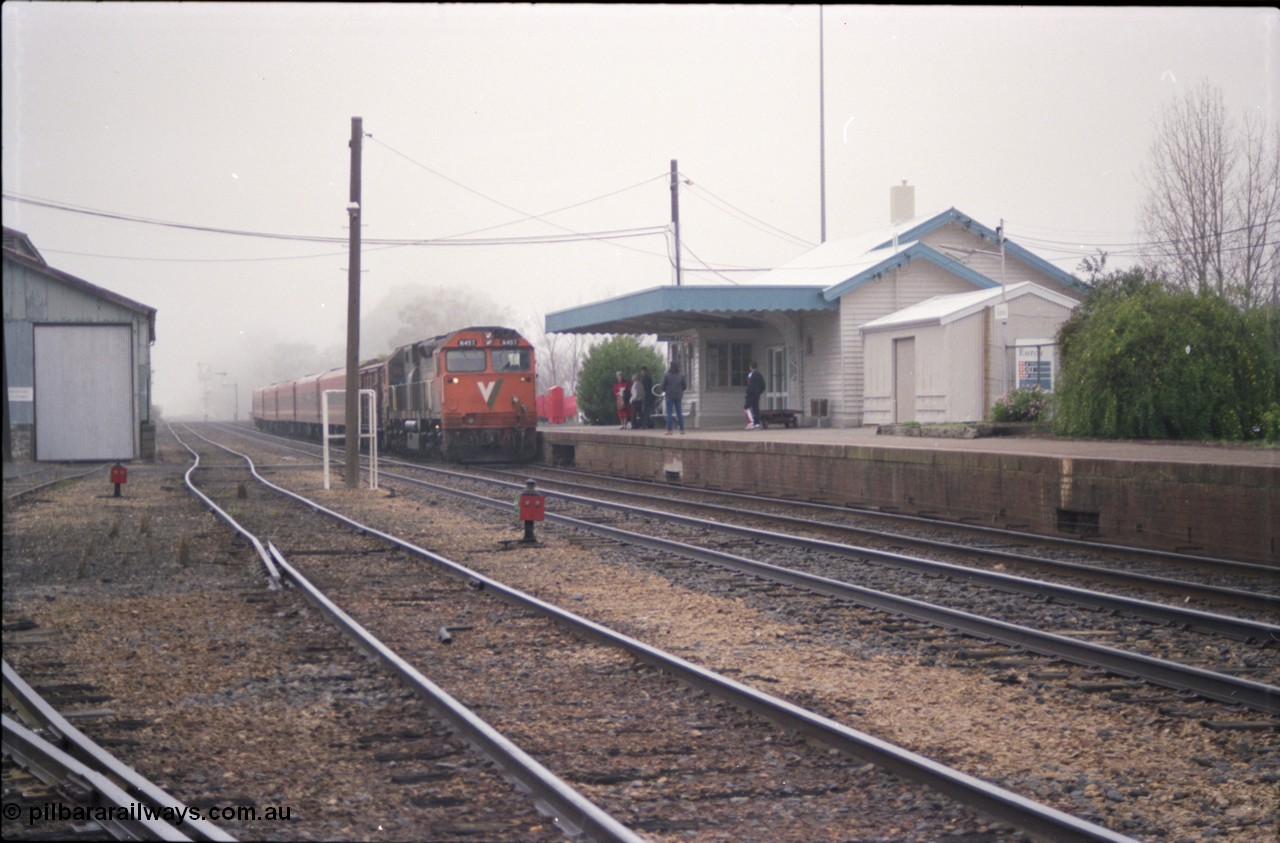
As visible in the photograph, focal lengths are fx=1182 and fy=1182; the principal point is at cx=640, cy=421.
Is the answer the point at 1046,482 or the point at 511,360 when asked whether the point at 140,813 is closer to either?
the point at 1046,482

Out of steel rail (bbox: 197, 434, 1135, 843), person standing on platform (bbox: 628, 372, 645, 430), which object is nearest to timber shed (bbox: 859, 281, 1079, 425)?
person standing on platform (bbox: 628, 372, 645, 430)

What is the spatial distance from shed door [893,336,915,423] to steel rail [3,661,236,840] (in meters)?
22.4

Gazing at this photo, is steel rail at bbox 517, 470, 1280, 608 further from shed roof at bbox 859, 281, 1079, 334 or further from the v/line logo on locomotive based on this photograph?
the v/line logo on locomotive

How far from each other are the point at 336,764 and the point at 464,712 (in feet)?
2.31

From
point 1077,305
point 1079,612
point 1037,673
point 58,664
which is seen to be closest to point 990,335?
point 1077,305

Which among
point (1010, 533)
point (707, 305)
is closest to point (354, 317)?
point (707, 305)

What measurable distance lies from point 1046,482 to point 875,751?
9545mm

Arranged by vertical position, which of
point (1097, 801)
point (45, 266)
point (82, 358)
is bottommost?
point (1097, 801)

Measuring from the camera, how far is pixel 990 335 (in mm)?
25453

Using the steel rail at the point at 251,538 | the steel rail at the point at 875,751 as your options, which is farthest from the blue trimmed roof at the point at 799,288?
the steel rail at the point at 875,751

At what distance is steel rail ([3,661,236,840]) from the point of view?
4.16 meters

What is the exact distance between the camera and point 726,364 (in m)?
33.4

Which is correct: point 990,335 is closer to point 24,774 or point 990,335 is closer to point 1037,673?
point 1037,673

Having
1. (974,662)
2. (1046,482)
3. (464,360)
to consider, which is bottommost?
(974,662)
